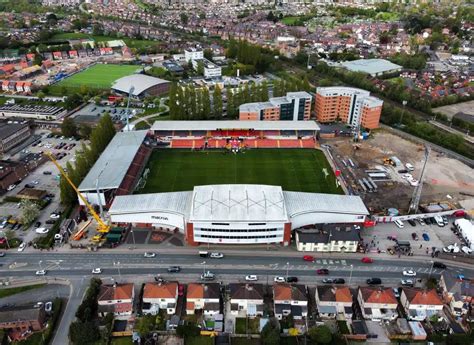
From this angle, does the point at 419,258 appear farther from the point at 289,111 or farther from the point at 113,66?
the point at 113,66

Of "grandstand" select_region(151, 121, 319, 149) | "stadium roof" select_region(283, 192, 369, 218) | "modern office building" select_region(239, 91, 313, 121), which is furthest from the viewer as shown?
"modern office building" select_region(239, 91, 313, 121)

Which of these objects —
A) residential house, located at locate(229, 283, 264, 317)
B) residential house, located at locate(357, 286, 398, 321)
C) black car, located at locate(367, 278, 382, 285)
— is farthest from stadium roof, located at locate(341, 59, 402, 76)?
residential house, located at locate(229, 283, 264, 317)

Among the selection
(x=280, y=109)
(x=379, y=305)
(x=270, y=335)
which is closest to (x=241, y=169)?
(x=280, y=109)

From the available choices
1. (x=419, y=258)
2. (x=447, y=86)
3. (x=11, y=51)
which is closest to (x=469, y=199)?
(x=419, y=258)

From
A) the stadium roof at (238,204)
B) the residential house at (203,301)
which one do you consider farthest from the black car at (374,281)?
the residential house at (203,301)

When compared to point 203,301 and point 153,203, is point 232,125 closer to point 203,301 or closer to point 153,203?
point 153,203

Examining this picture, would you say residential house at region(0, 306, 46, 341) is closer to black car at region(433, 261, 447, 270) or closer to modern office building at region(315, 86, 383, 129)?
black car at region(433, 261, 447, 270)
